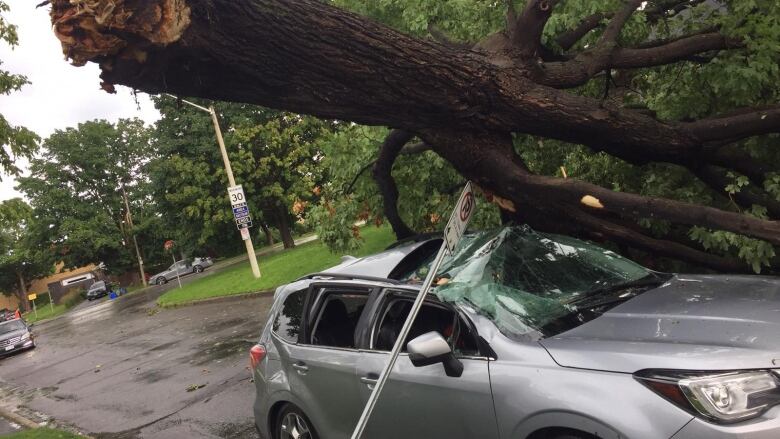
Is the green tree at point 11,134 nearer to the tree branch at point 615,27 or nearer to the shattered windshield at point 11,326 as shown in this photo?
the tree branch at point 615,27

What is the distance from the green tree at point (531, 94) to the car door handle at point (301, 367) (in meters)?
1.84

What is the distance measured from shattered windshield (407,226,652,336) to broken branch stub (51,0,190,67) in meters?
2.19

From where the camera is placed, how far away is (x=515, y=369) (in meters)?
2.81

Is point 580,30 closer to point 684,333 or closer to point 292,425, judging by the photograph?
point 684,333

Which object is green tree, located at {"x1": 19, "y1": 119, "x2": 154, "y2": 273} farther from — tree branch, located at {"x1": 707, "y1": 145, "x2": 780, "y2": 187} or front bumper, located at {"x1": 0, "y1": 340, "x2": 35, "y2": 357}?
tree branch, located at {"x1": 707, "y1": 145, "x2": 780, "y2": 187}

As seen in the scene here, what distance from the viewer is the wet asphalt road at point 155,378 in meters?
7.05

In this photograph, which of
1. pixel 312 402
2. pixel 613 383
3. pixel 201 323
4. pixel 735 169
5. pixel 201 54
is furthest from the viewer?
pixel 201 323

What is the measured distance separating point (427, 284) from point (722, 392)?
133 cm

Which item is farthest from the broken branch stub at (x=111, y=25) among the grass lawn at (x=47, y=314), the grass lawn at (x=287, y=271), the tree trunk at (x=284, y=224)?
the grass lawn at (x=47, y=314)

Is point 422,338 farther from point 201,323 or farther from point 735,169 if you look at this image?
point 201,323

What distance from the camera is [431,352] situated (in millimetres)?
2867

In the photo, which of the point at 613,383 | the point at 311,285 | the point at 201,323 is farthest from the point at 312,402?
the point at 201,323

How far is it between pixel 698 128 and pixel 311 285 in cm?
334

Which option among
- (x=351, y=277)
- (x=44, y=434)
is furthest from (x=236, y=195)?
(x=351, y=277)
